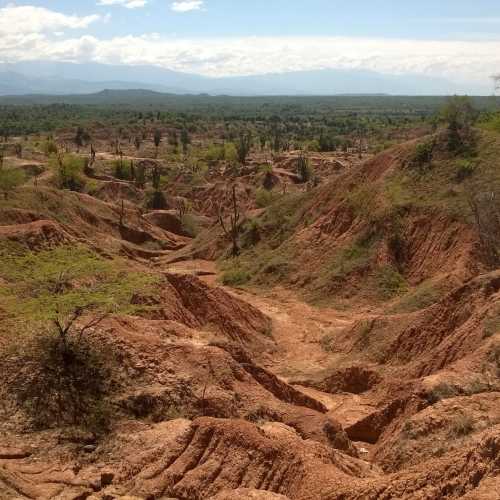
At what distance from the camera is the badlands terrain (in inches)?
504

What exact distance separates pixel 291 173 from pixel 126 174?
72.2 feet

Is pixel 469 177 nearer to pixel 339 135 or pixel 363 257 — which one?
pixel 363 257

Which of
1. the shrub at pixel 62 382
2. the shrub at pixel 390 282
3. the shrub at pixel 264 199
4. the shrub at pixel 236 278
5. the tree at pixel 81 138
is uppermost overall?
the tree at pixel 81 138

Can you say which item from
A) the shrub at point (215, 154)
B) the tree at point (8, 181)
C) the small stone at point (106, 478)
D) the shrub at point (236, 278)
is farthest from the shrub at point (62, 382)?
the shrub at point (215, 154)

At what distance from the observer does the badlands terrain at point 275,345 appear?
42.0ft

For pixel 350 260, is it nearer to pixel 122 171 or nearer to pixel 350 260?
pixel 350 260

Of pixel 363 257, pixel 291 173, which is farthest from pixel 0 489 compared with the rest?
pixel 291 173

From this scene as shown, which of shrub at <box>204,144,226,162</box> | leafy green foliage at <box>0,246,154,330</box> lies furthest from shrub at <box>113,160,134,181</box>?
leafy green foliage at <box>0,246,154,330</box>

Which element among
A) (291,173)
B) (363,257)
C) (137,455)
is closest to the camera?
(137,455)

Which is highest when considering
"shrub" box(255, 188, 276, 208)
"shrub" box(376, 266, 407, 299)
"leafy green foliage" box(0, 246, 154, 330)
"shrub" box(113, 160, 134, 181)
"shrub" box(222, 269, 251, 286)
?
"shrub" box(113, 160, 134, 181)

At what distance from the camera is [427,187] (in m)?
39.4

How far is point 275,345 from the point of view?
29.2m

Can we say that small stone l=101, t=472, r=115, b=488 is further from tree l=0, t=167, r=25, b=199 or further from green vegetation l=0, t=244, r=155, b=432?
tree l=0, t=167, r=25, b=199

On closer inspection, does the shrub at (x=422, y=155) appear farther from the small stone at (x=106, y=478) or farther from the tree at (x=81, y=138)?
the tree at (x=81, y=138)
